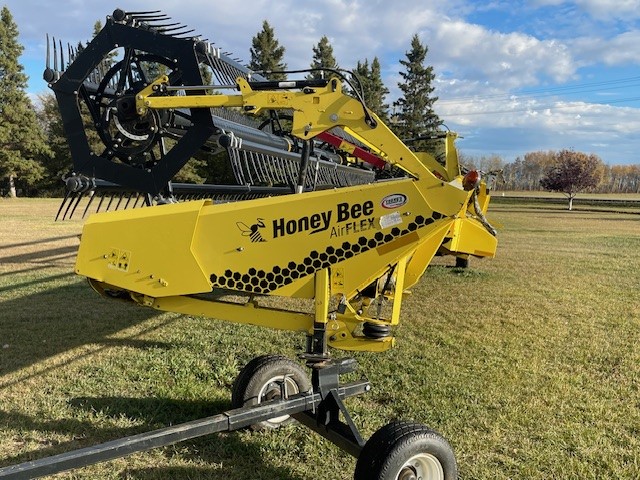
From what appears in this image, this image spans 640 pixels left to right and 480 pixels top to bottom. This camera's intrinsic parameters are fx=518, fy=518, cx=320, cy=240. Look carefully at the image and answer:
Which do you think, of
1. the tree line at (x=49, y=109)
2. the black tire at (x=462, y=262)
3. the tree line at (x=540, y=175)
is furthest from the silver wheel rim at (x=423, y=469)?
the tree line at (x=540, y=175)

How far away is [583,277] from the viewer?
994cm

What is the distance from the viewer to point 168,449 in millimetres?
3545

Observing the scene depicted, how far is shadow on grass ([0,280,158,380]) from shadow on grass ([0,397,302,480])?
106 centimetres

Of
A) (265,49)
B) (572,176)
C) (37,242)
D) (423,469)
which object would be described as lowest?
(37,242)

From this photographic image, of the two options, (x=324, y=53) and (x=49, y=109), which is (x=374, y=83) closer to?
(x=324, y=53)

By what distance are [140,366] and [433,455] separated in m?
3.24

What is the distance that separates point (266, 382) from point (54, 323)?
13.1 ft

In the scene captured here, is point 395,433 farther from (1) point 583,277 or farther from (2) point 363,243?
Answer: (1) point 583,277

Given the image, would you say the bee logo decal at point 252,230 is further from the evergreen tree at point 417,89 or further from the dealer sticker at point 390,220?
the evergreen tree at point 417,89

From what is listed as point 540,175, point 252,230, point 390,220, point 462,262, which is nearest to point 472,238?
point 390,220

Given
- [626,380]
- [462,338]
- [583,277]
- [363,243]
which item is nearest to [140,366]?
[363,243]

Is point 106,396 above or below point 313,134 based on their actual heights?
below

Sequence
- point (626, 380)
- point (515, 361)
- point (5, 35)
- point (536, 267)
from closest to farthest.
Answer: point (626, 380)
point (515, 361)
point (536, 267)
point (5, 35)

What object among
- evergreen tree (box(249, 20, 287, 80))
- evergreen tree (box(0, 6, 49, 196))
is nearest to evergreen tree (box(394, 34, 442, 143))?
evergreen tree (box(249, 20, 287, 80))
